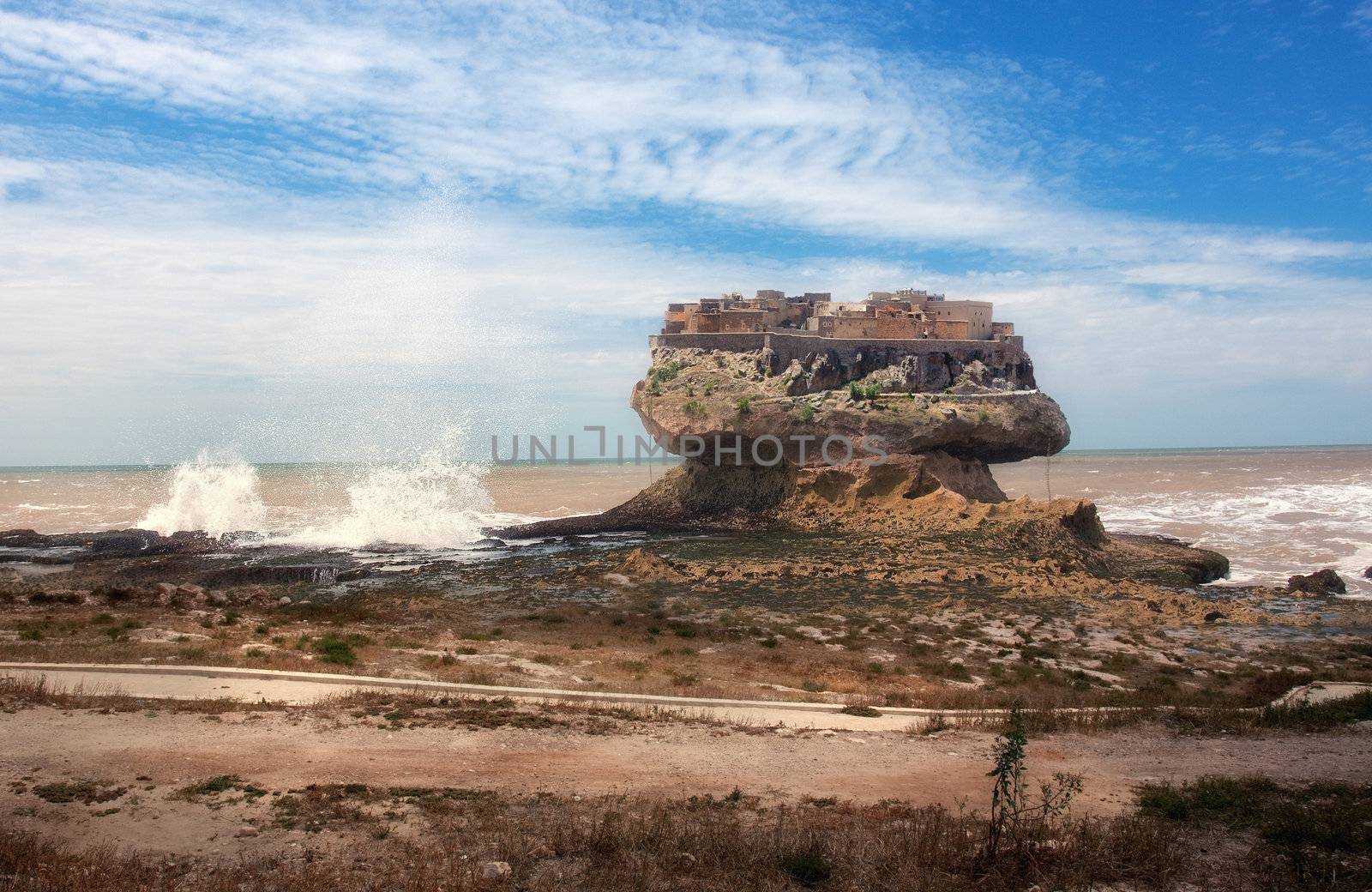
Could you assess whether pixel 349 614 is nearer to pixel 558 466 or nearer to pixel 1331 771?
pixel 1331 771

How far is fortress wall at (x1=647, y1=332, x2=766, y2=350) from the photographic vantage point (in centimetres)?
3472

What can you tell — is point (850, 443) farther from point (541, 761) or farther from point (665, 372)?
point (541, 761)

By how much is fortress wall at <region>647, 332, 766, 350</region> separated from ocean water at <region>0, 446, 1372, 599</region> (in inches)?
357

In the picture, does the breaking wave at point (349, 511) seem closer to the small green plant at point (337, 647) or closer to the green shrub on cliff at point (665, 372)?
A: the green shrub on cliff at point (665, 372)

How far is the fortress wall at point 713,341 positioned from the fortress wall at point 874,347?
0.76m

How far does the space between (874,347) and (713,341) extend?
658 centimetres

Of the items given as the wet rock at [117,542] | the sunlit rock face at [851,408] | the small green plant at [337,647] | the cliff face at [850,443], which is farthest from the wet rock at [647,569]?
the wet rock at [117,542]

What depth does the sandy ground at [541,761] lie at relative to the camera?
776 centimetres

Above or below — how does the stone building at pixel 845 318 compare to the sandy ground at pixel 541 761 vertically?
above

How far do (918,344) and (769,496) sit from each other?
28.4 feet

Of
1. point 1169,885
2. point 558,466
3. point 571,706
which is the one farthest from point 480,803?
point 558,466

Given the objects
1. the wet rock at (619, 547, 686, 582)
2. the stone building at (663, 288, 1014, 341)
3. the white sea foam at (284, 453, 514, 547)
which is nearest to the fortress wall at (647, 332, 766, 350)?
the stone building at (663, 288, 1014, 341)

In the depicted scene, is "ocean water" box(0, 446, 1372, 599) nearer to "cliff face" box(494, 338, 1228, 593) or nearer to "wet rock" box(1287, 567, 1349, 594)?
"wet rock" box(1287, 567, 1349, 594)

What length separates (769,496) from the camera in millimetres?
32125
